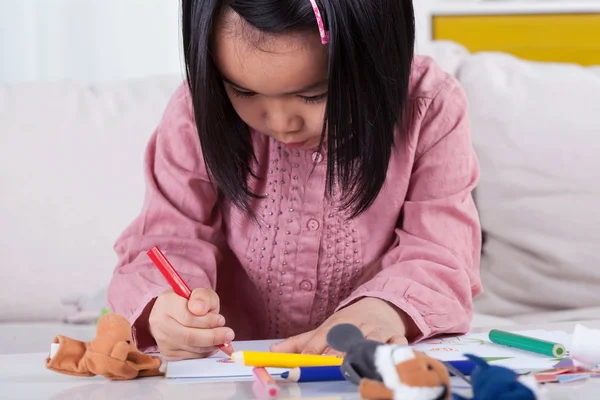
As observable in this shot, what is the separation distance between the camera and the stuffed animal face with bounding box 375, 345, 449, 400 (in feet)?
1.18

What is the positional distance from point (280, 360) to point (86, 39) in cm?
180

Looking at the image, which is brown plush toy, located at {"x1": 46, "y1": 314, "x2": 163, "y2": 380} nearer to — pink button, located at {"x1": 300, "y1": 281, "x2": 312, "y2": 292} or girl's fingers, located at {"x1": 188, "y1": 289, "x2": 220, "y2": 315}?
girl's fingers, located at {"x1": 188, "y1": 289, "x2": 220, "y2": 315}

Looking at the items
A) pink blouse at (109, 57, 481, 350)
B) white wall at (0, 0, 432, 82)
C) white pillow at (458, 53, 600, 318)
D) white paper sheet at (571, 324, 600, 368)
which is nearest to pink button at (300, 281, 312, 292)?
pink blouse at (109, 57, 481, 350)

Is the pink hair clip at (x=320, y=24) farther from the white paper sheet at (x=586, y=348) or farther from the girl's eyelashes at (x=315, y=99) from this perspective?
the white paper sheet at (x=586, y=348)

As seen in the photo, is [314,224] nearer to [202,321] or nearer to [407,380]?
[202,321]

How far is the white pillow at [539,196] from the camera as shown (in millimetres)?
1111

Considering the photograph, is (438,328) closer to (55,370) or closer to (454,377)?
(454,377)

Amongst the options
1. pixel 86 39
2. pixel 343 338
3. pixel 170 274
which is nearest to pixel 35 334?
pixel 170 274

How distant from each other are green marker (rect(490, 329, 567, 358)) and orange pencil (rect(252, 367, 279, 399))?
0.20 m

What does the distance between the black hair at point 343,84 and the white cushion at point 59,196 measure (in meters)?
0.48

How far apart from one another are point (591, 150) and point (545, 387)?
28.8 inches

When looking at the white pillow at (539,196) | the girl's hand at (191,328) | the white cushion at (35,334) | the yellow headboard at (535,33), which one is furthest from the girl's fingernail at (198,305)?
the yellow headboard at (535,33)

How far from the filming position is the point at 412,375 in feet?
1.19

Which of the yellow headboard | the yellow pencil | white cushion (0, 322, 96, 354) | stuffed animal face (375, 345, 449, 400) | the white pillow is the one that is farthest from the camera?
the yellow headboard
